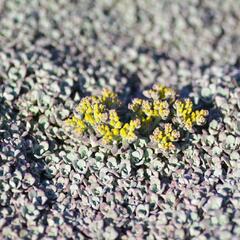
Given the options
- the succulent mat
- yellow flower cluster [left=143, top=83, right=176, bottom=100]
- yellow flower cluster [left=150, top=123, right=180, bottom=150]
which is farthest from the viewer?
yellow flower cluster [left=143, top=83, right=176, bottom=100]

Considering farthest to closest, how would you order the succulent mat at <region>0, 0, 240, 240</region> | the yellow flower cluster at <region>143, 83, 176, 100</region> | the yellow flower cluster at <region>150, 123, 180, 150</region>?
the yellow flower cluster at <region>143, 83, 176, 100</region>
the yellow flower cluster at <region>150, 123, 180, 150</region>
the succulent mat at <region>0, 0, 240, 240</region>

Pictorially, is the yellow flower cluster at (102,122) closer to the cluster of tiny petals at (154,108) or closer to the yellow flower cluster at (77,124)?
the yellow flower cluster at (77,124)

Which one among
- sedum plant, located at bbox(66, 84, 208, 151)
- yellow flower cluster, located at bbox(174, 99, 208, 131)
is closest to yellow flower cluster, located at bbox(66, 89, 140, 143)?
sedum plant, located at bbox(66, 84, 208, 151)

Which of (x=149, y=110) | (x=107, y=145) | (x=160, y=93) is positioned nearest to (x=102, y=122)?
(x=107, y=145)

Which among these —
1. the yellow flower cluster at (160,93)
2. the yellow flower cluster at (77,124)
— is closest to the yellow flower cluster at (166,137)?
the yellow flower cluster at (160,93)

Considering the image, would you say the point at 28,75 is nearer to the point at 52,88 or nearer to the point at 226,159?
the point at 52,88

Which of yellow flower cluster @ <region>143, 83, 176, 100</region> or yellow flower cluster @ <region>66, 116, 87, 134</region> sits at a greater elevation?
yellow flower cluster @ <region>143, 83, 176, 100</region>

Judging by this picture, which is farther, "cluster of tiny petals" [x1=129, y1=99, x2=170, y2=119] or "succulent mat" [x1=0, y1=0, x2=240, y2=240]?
"cluster of tiny petals" [x1=129, y1=99, x2=170, y2=119]

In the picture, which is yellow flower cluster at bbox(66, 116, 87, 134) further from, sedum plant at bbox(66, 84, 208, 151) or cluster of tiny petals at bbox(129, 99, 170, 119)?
cluster of tiny petals at bbox(129, 99, 170, 119)

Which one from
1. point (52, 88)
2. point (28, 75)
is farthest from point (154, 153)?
point (28, 75)
